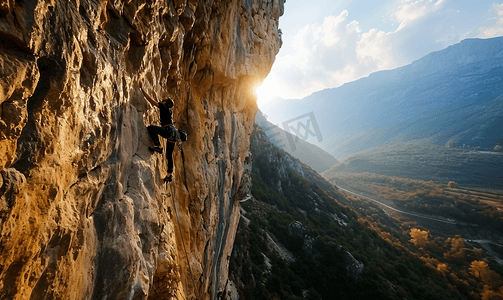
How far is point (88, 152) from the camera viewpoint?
2.45m

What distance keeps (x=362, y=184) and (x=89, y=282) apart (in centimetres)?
8963

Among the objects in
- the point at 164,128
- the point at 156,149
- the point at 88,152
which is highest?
the point at 164,128

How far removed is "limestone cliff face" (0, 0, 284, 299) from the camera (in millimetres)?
1633

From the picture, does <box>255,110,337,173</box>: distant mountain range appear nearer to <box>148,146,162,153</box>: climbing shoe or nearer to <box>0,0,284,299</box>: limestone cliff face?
<box>0,0,284,299</box>: limestone cliff face

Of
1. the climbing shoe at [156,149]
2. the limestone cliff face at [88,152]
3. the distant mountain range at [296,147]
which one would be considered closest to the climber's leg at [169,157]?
the limestone cliff face at [88,152]

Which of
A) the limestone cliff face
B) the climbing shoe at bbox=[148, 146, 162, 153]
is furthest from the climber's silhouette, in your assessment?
the limestone cliff face

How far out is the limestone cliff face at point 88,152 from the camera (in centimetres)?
163

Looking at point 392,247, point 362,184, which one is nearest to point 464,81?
point 362,184

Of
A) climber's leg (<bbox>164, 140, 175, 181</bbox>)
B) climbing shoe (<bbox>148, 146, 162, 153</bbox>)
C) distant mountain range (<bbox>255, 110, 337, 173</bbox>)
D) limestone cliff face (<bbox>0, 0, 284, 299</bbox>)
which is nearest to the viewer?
limestone cliff face (<bbox>0, 0, 284, 299</bbox>)

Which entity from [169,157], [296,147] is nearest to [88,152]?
[169,157]

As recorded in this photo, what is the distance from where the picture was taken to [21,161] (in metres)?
1.72

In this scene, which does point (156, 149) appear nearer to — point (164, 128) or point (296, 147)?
point (164, 128)

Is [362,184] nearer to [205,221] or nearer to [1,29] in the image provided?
[205,221]

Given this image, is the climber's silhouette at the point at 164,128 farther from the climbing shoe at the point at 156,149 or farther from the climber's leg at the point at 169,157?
the climber's leg at the point at 169,157
